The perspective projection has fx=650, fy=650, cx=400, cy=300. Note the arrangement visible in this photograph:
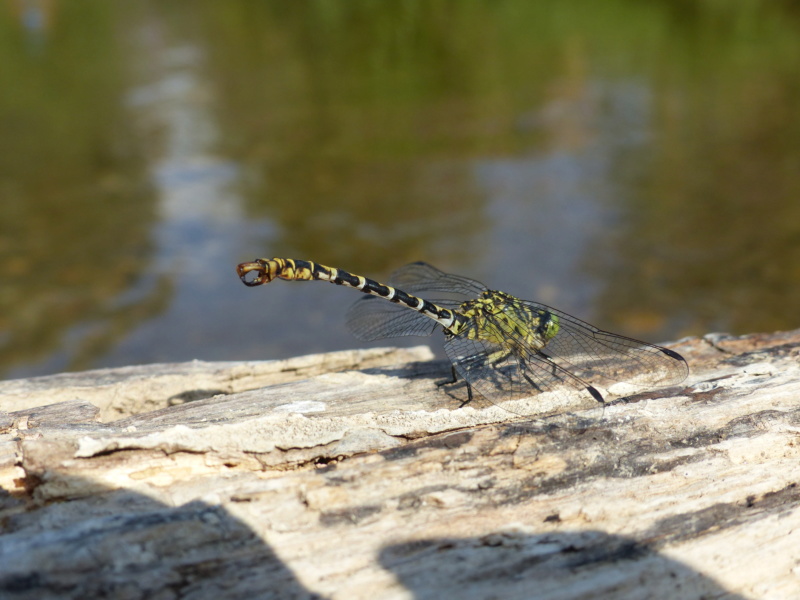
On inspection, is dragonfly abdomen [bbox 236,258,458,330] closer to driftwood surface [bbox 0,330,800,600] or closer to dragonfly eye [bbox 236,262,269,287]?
dragonfly eye [bbox 236,262,269,287]

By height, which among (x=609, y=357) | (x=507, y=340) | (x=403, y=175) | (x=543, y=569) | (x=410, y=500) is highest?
(x=403, y=175)

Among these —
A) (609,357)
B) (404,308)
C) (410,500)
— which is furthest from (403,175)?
(410,500)

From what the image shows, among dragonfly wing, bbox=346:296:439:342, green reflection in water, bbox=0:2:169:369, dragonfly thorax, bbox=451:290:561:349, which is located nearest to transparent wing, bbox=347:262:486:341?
dragonfly wing, bbox=346:296:439:342

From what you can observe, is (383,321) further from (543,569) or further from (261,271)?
(543,569)

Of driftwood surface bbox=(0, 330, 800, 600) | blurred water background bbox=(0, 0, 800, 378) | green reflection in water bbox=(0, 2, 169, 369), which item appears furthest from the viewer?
blurred water background bbox=(0, 0, 800, 378)

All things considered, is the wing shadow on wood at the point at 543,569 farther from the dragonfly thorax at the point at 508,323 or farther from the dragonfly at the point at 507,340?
the dragonfly thorax at the point at 508,323

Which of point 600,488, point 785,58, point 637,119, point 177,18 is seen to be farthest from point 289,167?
point 177,18
